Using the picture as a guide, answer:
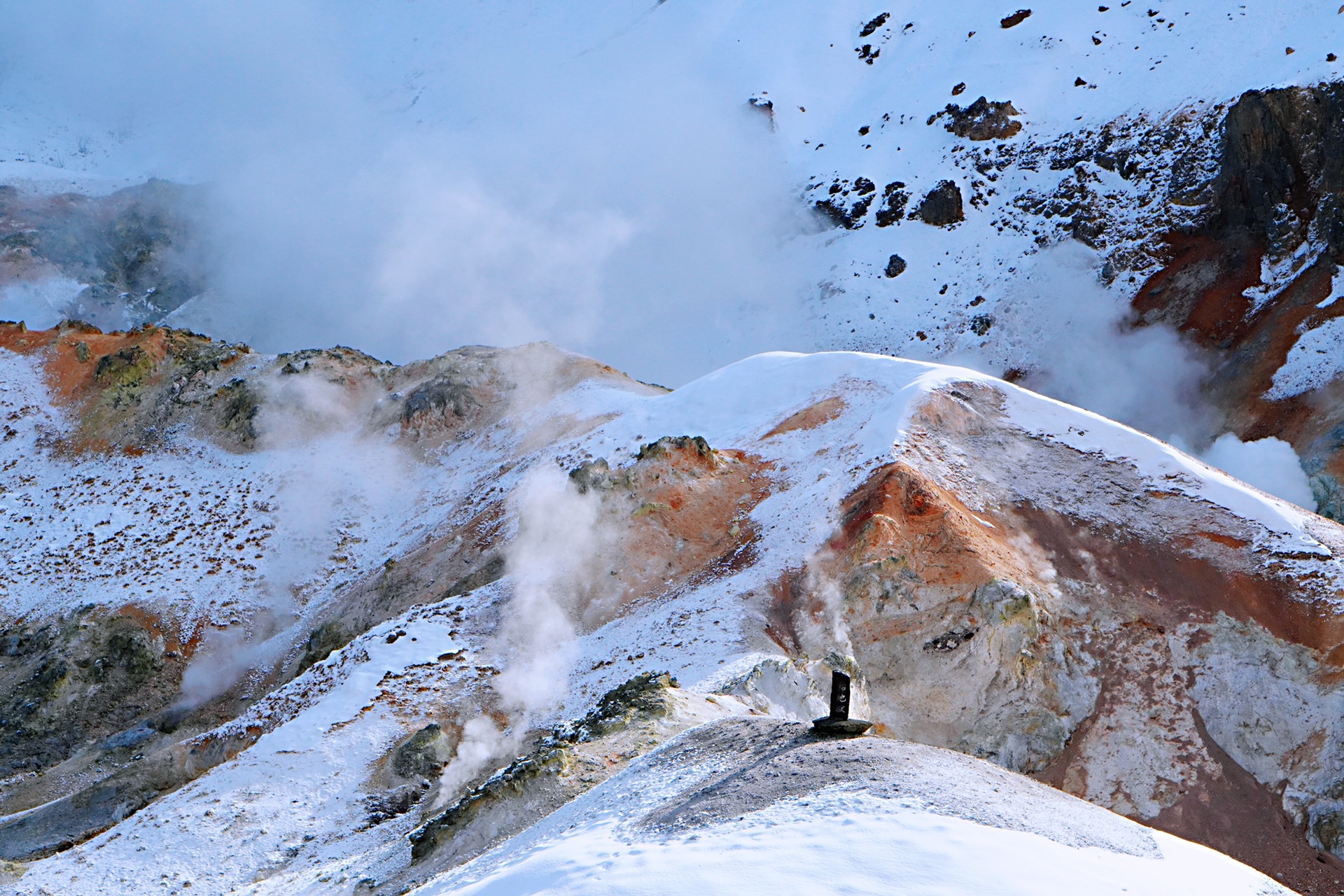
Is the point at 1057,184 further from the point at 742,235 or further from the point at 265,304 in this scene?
the point at 265,304

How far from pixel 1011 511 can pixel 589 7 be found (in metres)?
59.1

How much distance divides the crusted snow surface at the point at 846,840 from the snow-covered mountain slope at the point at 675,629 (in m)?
2.88

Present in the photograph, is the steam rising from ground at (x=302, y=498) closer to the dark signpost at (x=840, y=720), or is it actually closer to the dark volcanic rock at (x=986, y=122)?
the dark signpost at (x=840, y=720)

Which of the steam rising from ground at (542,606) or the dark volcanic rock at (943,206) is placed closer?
the steam rising from ground at (542,606)

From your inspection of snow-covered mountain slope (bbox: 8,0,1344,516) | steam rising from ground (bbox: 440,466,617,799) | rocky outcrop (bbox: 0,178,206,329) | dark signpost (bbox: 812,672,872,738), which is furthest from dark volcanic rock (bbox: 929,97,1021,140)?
dark signpost (bbox: 812,672,872,738)

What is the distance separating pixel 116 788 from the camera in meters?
19.3

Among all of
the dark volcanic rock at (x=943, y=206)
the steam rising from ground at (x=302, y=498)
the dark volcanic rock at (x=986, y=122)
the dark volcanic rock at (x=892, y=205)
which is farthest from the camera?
the dark volcanic rock at (x=986, y=122)

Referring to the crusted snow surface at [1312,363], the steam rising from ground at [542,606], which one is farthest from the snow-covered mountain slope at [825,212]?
the steam rising from ground at [542,606]

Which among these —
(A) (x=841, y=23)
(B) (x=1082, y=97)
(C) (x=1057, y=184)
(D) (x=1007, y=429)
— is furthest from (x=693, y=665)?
(A) (x=841, y=23)

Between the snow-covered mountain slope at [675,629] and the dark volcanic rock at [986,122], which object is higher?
the dark volcanic rock at [986,122]

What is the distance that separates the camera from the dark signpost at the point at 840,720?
35.9 feet

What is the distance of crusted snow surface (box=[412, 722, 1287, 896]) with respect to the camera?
7711mm

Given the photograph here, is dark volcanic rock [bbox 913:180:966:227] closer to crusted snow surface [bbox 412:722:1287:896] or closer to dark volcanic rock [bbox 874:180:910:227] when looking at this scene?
dark volcanic rock [bbox 874:180:910:227]

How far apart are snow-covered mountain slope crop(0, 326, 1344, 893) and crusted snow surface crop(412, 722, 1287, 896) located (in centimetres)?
288
